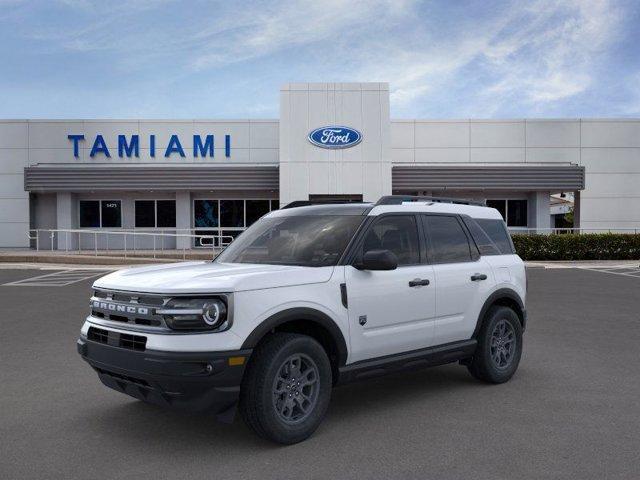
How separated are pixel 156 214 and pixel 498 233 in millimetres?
25134

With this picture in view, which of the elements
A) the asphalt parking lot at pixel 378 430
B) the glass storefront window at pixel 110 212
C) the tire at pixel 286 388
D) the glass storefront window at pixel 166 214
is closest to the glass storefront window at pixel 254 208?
the glass storefront window at pixel 166 214

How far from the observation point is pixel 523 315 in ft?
22.3

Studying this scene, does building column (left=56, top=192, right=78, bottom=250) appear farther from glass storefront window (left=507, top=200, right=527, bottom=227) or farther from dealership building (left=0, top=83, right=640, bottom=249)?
glass storefront window (left=507, top=200, right=527, bottom=227)

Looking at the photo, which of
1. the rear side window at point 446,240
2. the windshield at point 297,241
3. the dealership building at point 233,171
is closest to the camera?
the windshield at point 297,241

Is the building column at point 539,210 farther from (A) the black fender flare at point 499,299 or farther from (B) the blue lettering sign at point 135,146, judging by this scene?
(A) the black fender flare at point 499,299

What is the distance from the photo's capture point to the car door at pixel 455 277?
575 centimetres

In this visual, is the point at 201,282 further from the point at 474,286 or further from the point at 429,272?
the point at 474,286

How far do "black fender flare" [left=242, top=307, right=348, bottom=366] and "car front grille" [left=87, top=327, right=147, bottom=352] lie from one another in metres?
0.73

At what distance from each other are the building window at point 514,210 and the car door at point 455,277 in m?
25.2

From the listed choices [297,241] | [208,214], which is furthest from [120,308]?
[208,214]

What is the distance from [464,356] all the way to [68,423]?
3.53 metres

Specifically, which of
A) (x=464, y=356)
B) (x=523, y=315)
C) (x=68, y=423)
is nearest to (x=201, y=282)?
(x=68, y=423)

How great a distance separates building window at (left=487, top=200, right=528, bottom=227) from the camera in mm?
30500

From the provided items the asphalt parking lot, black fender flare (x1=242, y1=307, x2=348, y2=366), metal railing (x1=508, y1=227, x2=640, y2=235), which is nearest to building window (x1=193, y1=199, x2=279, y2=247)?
metal railing (x1=508, y1=227, x2=640, y2=235)
